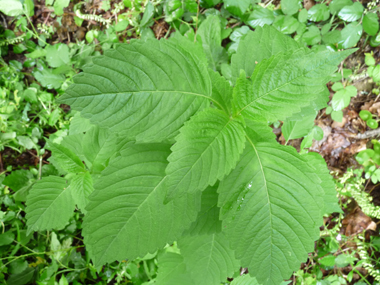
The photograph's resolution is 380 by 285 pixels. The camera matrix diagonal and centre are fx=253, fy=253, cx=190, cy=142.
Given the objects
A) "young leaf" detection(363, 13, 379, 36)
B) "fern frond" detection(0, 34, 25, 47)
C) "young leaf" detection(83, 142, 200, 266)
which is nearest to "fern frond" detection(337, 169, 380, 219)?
"young leaf" detection(363, 13, 379, 36)

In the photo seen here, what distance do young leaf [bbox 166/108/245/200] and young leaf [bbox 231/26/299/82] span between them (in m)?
0.43

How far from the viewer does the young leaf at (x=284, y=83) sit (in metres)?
1.00

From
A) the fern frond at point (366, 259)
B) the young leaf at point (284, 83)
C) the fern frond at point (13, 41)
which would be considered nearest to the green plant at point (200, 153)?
the young leaf at point (284, 83)

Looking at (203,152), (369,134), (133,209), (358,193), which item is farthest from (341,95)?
(133,209)

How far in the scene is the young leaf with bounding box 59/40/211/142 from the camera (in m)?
1.01

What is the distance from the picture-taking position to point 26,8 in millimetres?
2779

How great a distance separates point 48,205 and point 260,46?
1.68 metres

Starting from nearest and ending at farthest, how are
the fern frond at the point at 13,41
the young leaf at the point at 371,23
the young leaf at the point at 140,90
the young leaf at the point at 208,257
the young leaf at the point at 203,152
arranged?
1. the young leaf at the point at 203,152
2. the young leaf at the point at 140,90
3. the young leaf at the point at 208,257
4. the young leaf at the point at 371,23
5. the fern frond at the point at 13,41

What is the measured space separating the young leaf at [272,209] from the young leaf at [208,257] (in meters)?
0.51

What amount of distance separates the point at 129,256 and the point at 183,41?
45.0 inches

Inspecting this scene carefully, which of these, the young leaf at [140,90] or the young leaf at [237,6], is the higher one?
the young leaf at [237,6]

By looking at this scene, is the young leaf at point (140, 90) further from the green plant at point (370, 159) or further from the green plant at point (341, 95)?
the green plant at point (370, 159)

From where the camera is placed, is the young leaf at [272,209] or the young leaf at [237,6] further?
the young leaf at [237,6]

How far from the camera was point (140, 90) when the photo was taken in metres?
1.04
